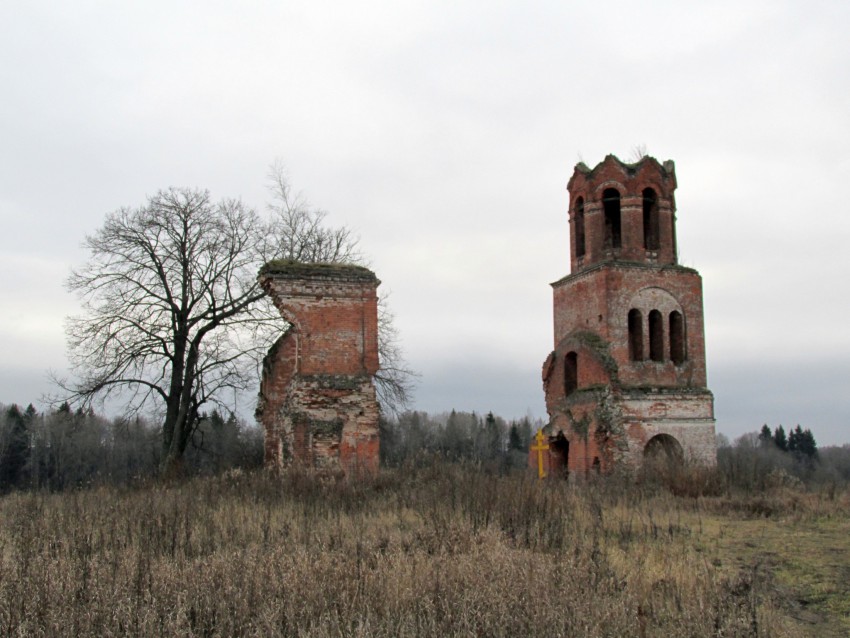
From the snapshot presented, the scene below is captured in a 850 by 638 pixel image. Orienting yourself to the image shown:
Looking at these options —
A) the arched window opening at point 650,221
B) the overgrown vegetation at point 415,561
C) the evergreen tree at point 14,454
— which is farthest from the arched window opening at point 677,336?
the evergreen tree at point 14,454

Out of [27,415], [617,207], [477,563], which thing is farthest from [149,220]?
[27,415]

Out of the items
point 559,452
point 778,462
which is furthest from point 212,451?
point 778,462

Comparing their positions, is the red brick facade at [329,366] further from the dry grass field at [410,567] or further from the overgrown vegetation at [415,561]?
the dry grass field at [410,567]

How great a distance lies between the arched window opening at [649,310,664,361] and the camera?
23500 mm

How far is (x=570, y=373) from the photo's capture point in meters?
25.0

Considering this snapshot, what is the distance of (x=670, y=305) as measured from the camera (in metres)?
23.7

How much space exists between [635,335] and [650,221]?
3.72 m

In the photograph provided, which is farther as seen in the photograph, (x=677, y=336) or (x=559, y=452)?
(x=559, y=452)

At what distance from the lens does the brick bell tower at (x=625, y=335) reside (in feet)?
72.9

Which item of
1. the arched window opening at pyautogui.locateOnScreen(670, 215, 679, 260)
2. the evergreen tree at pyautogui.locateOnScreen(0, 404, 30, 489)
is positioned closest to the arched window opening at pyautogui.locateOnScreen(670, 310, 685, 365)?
the arched window opening at pyautogui.locateOnScreen(670, 215, 679, 260)

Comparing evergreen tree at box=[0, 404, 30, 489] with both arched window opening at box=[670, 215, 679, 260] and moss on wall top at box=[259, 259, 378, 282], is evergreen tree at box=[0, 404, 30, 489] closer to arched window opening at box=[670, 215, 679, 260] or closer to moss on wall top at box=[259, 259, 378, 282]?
moss on wall top at box=[259, 259, 378, 282]

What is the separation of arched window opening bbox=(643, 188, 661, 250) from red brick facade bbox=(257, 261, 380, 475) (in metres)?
10.9

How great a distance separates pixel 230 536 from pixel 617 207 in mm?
19722

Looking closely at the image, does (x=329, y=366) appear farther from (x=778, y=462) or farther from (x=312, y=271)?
(x=778, y=462)
